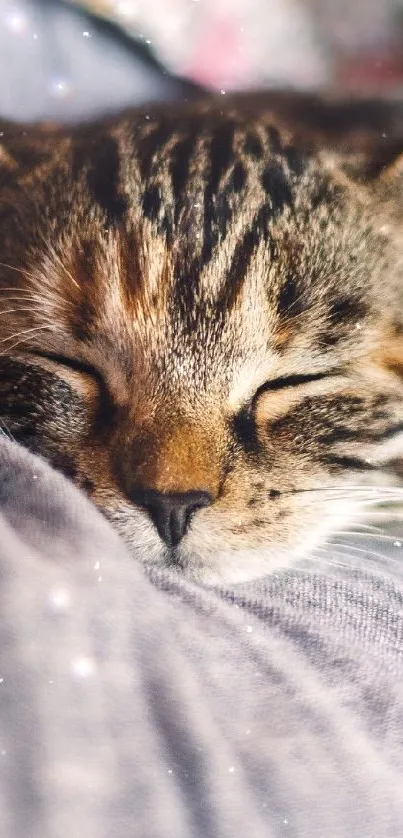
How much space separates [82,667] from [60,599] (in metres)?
0.05

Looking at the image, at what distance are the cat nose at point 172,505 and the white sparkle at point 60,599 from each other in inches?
3.5

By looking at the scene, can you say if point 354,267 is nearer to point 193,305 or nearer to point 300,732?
point 193,305

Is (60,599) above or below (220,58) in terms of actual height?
below

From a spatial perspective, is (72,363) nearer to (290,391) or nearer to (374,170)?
(290,391)

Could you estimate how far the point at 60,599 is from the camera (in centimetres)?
45

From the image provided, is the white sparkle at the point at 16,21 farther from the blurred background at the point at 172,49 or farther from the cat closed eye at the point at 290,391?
the cat closed eye at the point at 290,391

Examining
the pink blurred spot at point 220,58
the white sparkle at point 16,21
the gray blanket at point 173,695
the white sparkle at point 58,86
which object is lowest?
the gray blanket at point 173,695

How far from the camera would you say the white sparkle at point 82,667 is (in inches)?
17.6

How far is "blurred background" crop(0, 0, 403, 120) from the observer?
497 millimetres

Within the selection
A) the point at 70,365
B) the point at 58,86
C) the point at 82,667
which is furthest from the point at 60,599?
the point at 58,86

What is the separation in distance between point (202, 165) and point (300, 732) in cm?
41

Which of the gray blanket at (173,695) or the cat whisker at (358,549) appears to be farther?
the cat whisker at (358,549)

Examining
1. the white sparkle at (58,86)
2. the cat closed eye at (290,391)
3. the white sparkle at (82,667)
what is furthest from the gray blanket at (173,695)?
the white sparkle at (58,86)

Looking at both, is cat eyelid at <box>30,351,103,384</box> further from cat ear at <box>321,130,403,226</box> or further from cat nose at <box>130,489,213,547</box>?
cat ear at <box>321,130,403,226</box>
